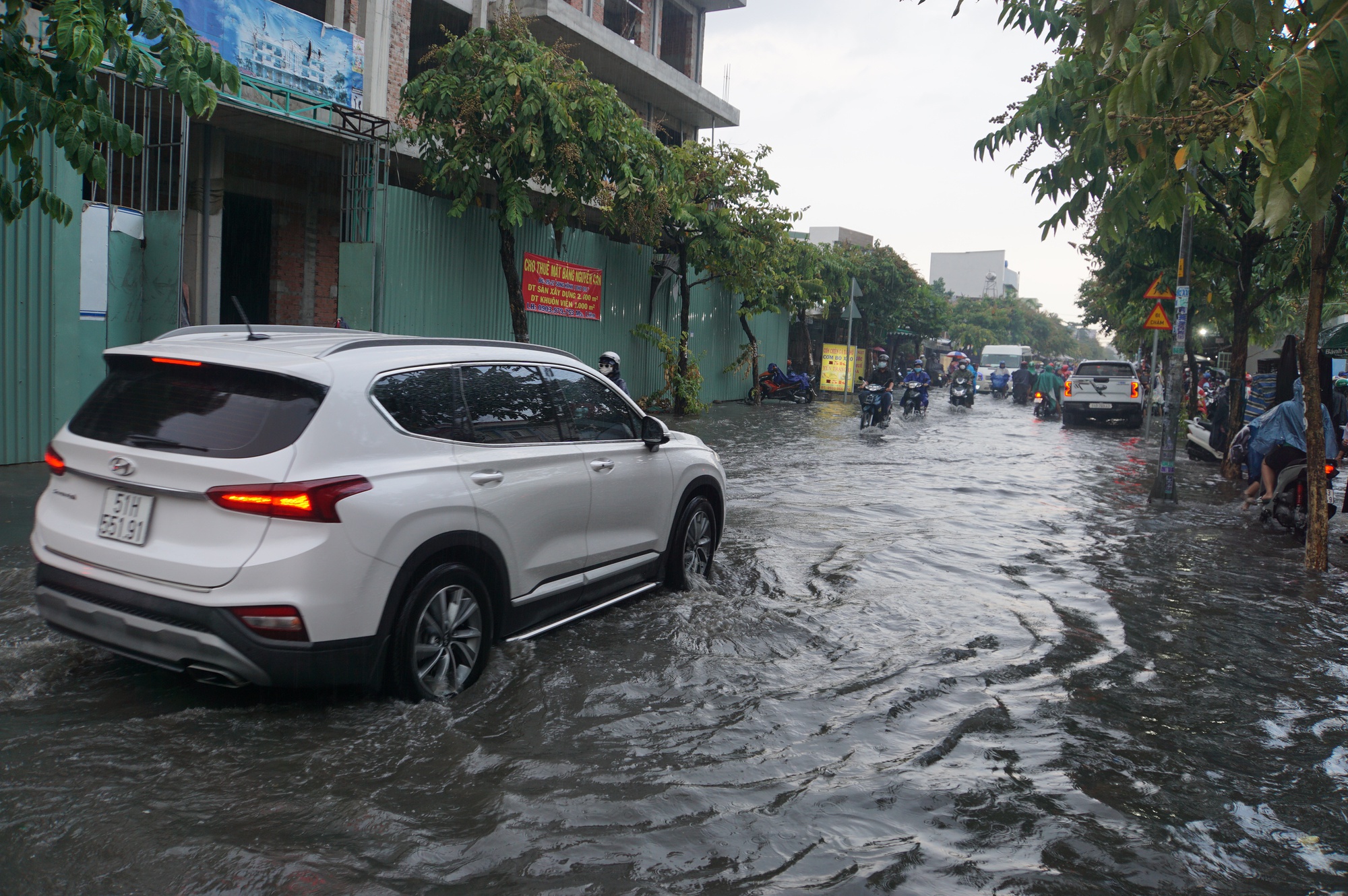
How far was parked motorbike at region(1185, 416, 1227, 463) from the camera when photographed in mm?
16797

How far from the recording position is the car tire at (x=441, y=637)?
403cm

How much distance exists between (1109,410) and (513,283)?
17.8 meters

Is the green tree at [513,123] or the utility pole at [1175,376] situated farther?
the green tree at [513,123]

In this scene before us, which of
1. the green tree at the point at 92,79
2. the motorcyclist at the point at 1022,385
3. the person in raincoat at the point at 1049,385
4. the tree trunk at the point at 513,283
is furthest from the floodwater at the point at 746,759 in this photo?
the motorcyclist at the point at 1022,385

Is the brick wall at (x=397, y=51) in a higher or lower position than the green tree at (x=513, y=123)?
higher

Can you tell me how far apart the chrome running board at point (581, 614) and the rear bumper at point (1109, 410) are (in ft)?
76.5

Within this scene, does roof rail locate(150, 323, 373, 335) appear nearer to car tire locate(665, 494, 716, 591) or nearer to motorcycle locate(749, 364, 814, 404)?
car tire locate(665, 494, 716, 591)

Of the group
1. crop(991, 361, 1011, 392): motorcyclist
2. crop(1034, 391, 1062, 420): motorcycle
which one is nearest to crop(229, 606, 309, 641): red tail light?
crop(1034, 391, 1062, 420): motorcycle

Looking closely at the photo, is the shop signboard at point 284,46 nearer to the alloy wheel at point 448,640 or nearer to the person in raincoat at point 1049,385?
the alloy wheel at point 448,640

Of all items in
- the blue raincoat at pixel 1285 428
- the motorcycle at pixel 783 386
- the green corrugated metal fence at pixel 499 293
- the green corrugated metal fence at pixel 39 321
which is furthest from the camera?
the motorcycle at pixel 783 386

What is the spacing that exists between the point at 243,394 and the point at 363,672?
1.19 m

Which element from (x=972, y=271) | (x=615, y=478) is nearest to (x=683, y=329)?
(x=615, y=478)

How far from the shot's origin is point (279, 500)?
3.64m

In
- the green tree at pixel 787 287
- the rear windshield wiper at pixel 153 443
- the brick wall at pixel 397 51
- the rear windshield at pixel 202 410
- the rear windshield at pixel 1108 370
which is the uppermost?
the brick wall at pixel 397 51
